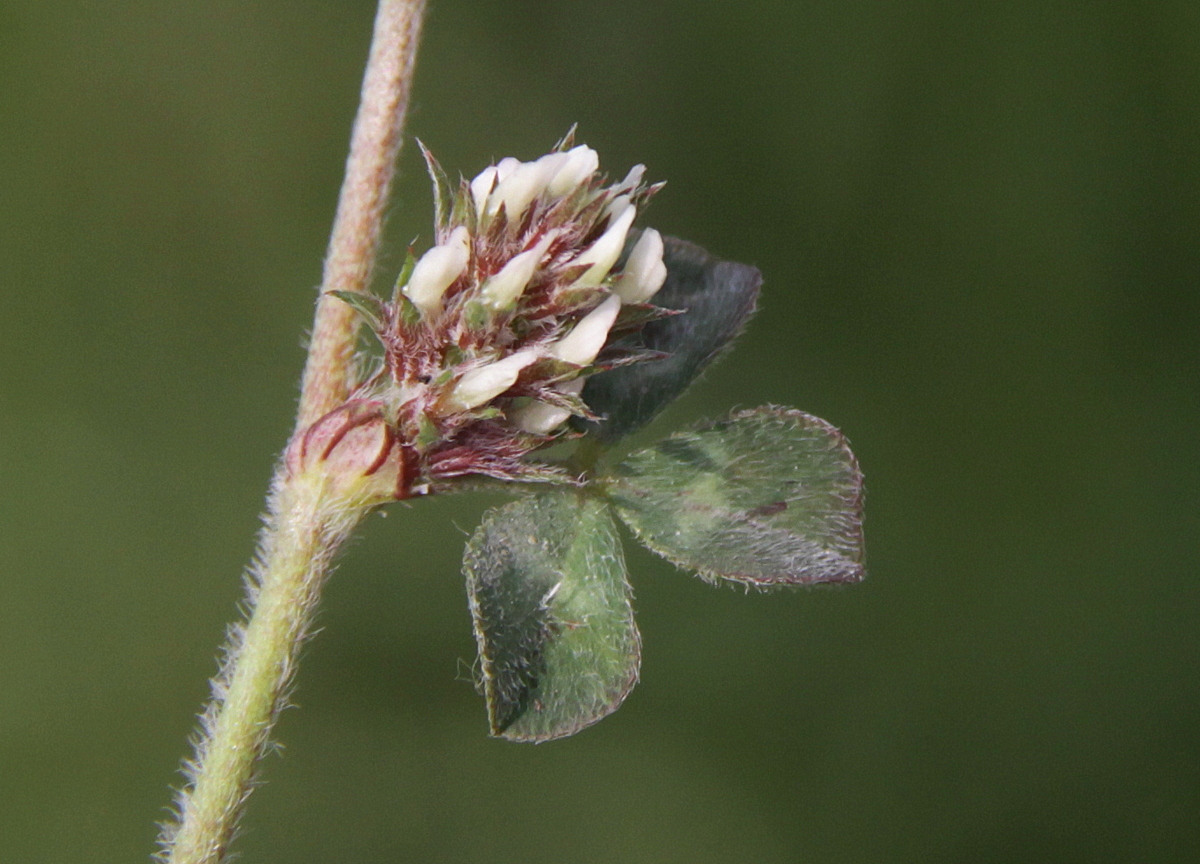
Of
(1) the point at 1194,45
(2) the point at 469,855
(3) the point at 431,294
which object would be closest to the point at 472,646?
(2) the point at 469,855

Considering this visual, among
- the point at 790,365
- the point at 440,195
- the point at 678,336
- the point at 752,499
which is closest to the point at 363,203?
the point at 440,195

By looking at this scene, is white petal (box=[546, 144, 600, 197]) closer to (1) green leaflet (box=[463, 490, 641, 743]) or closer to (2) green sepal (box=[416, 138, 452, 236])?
(2) green sepal (box=[416, 138, 452, 236])

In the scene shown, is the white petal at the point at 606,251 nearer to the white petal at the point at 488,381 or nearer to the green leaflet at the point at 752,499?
the white petal at the point at 488,381

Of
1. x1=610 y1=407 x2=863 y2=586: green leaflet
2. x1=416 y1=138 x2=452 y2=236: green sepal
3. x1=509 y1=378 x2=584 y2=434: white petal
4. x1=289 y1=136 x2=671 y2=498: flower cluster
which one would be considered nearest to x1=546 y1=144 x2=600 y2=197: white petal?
x1=289 y1=136 x2=671 y2=498: flower cluster

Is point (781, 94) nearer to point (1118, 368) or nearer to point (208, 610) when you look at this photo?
point (1118, 368)

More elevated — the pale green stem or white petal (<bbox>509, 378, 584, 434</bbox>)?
white petal (<bbox>509, 378, 584, 434</bbox>)

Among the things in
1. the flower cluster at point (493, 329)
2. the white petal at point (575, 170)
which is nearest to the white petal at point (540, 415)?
the flower cluster at point (493, 329)
